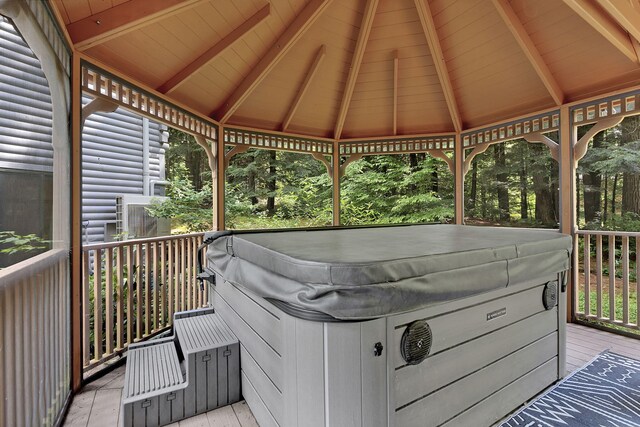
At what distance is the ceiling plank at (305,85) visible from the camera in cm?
441

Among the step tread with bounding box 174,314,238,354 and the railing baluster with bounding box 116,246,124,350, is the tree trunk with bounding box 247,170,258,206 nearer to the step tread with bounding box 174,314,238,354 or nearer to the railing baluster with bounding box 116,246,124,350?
the railing baluster with bounding box 116,246,124,350

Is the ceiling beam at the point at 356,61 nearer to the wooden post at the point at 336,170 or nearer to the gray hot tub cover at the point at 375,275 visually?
the wooden post at the point at 336,170

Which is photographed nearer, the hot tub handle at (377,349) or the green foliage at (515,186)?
the hot tub handle at (377,349)

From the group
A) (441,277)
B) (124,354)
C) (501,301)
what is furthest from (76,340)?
(501,301)

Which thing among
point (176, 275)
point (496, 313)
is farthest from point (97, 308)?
point (496, 313)

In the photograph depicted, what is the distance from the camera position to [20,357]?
150cm

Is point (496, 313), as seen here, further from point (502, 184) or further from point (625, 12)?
point (502, 184)

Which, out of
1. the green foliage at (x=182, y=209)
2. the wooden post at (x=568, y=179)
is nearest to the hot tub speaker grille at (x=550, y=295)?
the wooden post at (x=568, y=179)

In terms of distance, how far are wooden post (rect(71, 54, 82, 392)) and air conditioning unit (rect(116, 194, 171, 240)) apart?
3.46 m

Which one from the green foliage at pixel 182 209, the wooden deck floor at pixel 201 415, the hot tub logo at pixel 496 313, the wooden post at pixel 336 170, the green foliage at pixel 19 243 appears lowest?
the wooden deck floor at pixel 201 415

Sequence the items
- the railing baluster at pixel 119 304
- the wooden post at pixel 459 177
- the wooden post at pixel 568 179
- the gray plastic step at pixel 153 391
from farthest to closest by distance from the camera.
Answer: the wooden post at pixel 459 177, the wooden post at pixel 568 179, the railing baluster at pixel 119 304, the gray plastic step at pixel 153 391

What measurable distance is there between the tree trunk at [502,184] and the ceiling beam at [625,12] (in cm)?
789

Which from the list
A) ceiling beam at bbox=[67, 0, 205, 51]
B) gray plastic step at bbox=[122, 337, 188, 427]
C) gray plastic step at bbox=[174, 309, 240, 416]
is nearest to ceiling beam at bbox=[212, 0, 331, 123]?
ceiling beam at bbox=[67, 0, 205, 51]

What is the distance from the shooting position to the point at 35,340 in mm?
1673
